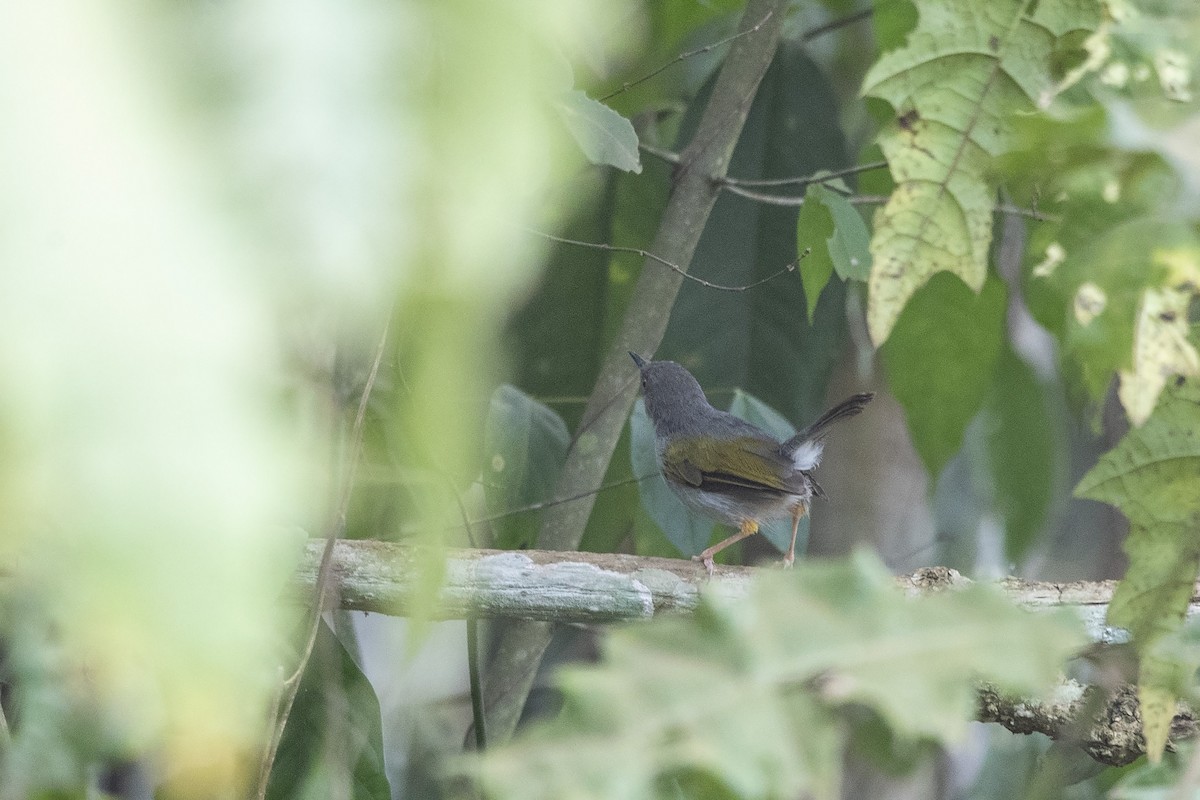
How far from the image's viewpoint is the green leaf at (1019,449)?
2.79m

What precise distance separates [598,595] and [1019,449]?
158 centimetres

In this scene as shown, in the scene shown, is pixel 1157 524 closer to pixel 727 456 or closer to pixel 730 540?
pixel 730 540

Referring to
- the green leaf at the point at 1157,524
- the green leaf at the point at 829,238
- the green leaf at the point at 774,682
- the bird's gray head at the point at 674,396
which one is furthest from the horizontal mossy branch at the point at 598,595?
the bird's gray head at the point at 674,396

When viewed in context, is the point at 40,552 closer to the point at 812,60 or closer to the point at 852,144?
the point at 812,60

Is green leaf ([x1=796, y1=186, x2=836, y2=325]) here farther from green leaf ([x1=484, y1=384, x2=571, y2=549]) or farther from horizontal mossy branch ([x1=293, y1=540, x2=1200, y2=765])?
green leaf ([x1=484, y1=384, x2=571, y2=549])

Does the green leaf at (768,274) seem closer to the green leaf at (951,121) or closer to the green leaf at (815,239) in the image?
the green leaf at (815,239)

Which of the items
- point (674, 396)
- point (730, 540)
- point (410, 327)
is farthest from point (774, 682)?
point (674, 396)

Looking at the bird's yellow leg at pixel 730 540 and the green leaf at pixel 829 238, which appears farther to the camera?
the bird's yellow leg at pixel 730 540

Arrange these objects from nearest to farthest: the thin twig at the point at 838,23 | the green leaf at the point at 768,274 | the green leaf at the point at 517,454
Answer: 1. the green leaf at the point at 517,454
2. the thin twig at the point at 838,23
3. the green leaf at the point at 768,274

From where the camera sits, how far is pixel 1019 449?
2.83m

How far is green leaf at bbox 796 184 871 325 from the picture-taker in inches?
72.2

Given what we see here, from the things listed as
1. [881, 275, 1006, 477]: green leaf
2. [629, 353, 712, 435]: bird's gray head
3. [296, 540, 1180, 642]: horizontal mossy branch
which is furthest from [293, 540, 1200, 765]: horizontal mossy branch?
[629, 353, 712, 435]: bird's gray head

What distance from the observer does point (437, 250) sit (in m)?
0.27

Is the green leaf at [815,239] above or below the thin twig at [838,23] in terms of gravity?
below
